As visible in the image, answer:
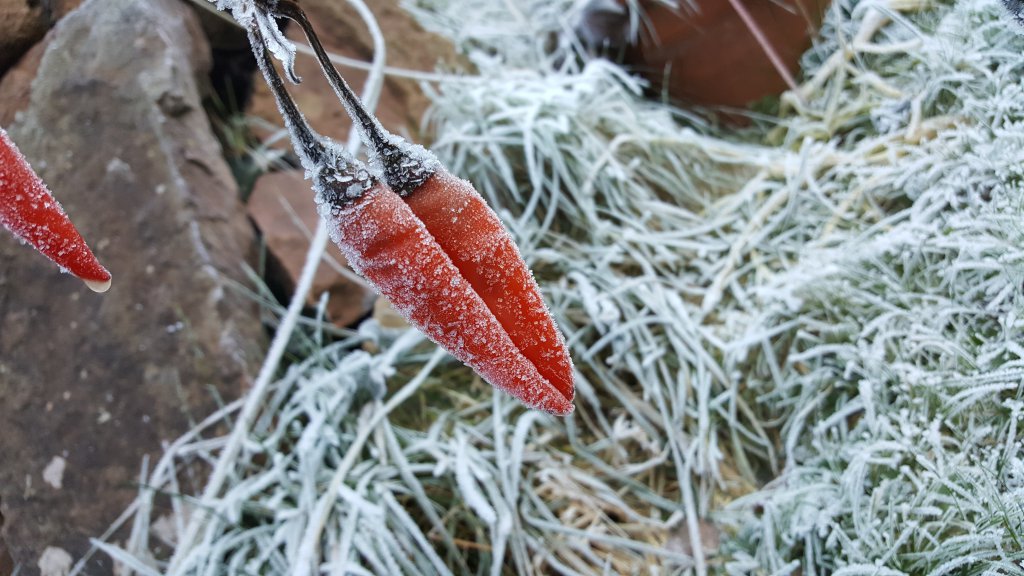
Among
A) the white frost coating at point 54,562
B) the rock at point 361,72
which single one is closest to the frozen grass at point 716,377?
the white frost coating at point 54,562

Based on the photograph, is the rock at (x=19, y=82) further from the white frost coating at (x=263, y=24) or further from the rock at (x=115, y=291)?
the white frost coating at (x=263, y=24)

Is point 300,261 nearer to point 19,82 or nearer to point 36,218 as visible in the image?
point 19,82

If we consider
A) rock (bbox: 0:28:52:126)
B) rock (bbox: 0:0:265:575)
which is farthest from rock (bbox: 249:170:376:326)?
rock (bbox: 0:28:52:126)

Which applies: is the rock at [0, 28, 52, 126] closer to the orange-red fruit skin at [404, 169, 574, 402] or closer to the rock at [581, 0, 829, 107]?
the orange-red fruit skin at [404, 169, 574, 402]

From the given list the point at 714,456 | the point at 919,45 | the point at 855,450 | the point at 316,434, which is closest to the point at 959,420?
the point at 855,450

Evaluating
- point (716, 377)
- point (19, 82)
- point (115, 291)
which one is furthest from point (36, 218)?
point (716, 377)

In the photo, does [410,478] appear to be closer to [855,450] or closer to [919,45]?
[855,450]
